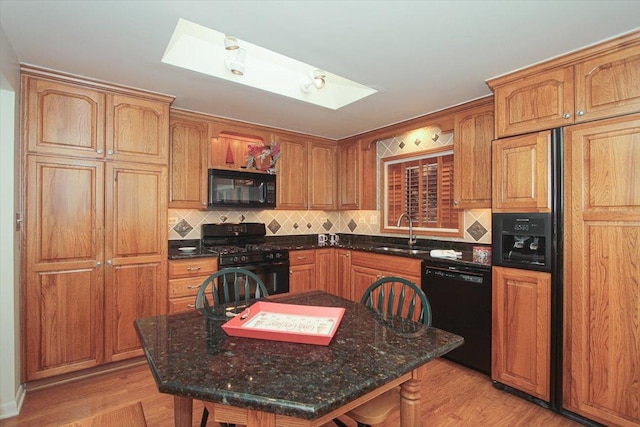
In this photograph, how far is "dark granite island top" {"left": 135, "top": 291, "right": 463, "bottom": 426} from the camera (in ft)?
2.77

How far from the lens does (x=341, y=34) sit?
1.80 metres

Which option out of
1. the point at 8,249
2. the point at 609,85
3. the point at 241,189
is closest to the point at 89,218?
the point at 8,249

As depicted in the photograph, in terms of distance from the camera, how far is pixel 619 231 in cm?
182

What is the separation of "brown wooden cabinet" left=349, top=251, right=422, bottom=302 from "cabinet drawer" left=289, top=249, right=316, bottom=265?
481mm

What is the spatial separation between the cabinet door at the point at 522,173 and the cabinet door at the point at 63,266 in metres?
3.04

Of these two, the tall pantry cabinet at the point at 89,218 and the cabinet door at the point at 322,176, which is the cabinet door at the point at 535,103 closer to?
the cabinet door at the point at 322,176

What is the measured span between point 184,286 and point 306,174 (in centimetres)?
198

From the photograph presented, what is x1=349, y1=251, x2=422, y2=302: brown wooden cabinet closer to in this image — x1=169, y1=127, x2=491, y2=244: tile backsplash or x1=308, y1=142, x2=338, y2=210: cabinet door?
x1=169, y1=127, x2=491, y2=244: tile backsplash

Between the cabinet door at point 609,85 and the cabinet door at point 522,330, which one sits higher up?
the cabinet door at point 609,85

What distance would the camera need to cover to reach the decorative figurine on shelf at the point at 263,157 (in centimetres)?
365

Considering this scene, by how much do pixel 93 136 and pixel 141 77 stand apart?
61 centimetres

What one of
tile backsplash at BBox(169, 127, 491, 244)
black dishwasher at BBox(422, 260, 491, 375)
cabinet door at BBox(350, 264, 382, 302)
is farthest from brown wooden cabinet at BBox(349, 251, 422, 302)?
tile backsplash at BBox(169, 127, 491, 244)

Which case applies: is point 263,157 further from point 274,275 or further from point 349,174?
point 274,275

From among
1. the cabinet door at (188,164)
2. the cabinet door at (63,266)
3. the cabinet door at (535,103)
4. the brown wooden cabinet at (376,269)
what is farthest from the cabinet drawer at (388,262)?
the cabinet door at (63,266)
